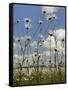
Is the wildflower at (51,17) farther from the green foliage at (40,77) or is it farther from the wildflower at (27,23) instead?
the green foliage at (40,77)

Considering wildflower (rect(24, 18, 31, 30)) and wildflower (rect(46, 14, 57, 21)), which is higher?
wildflower (rect(46, 14, 57, 21))

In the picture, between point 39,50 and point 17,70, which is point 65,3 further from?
point 17,70

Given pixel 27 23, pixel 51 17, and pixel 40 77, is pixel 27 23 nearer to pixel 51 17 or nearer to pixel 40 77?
pixel 51 17

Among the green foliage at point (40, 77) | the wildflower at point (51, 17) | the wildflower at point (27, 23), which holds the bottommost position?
the green foliage at point (40, 77)

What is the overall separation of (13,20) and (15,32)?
9cm

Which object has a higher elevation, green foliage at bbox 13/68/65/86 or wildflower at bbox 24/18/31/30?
wildflower at bbox 24/18/31/30

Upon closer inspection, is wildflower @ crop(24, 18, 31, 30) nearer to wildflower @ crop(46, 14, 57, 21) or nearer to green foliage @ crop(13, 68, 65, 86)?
wildflower @ crop(46, 14, 57, 21)

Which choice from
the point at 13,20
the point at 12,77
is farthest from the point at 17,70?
the point at 13,20

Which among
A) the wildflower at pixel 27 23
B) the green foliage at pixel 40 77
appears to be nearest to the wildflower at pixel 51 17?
the wildflower at pixel 27 23

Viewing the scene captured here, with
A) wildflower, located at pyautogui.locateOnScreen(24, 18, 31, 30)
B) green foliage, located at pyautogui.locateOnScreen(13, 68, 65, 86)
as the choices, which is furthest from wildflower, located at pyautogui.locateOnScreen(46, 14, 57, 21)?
green foliage, located at pyautogui.locateOnScreen(13, 68, 65, 86)

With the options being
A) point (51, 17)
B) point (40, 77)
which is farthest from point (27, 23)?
point (40, 77)

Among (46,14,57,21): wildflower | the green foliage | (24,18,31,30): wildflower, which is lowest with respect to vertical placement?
the green foliage

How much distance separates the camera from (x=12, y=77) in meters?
2.10

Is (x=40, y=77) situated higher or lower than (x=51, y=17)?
lower
